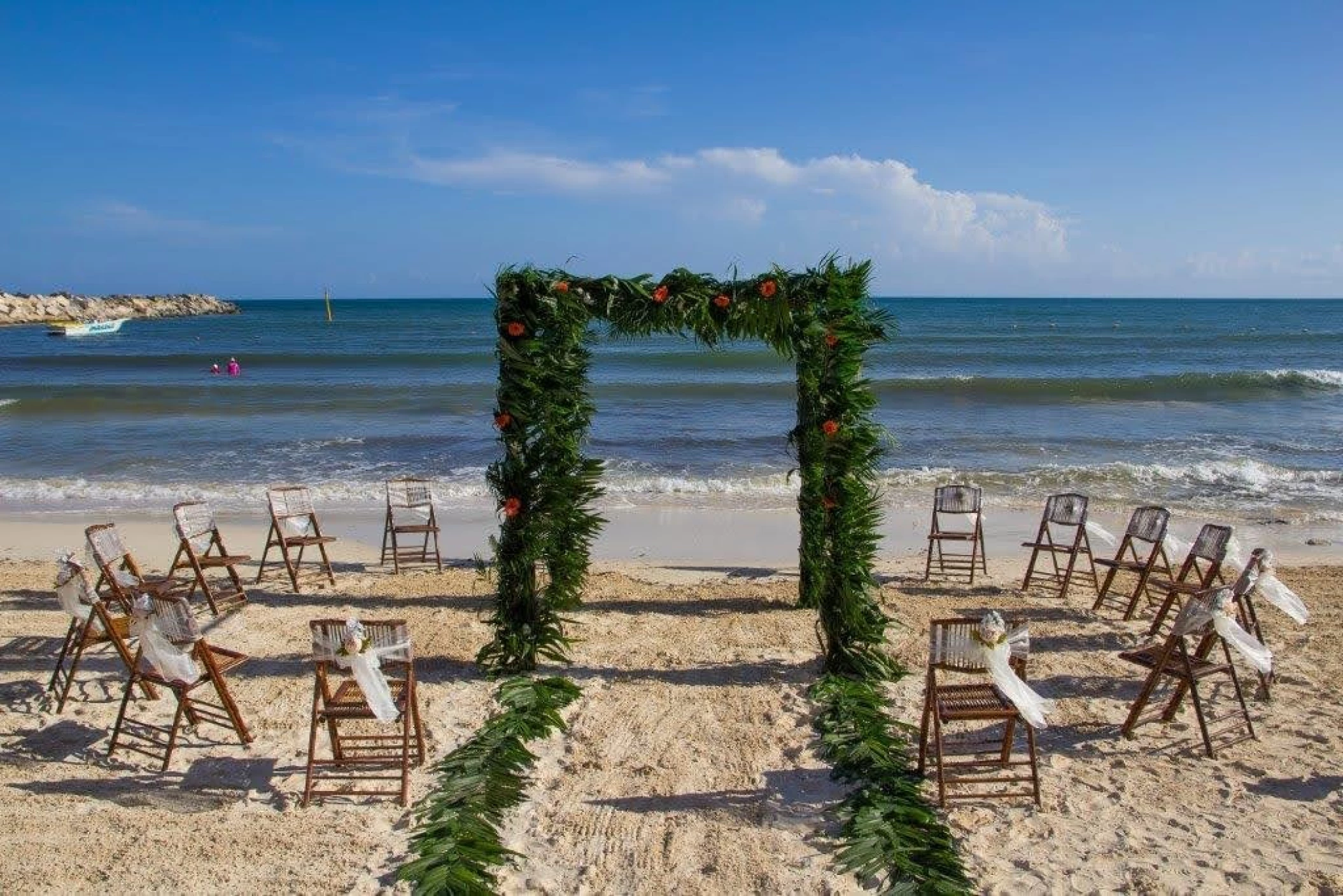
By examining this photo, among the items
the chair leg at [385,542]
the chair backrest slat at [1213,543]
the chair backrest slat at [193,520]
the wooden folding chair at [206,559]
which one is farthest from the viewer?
the chair leg at [385,542]

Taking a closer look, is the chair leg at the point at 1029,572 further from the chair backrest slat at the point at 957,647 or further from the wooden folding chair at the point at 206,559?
the wooden folding chair at the point at 206,559

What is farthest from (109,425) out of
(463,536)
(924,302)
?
(924,302)

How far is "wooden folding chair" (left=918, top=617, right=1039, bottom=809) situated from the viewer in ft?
17.4

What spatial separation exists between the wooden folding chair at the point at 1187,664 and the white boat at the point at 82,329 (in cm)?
5542

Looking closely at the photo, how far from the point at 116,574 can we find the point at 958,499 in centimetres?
741

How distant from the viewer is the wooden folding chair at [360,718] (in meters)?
5.43

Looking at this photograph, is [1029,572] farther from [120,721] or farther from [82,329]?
[82,329]

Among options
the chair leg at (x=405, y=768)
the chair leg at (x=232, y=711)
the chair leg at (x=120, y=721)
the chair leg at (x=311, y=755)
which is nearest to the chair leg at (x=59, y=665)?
the chair leg at (x=120, y=721)

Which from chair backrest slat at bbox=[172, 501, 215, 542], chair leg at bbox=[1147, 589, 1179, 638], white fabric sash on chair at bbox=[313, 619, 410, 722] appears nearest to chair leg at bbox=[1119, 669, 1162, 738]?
chair leg at bbox=[1147, 589, 1179, 638]

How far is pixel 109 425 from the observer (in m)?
22.0

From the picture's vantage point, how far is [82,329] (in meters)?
50.1

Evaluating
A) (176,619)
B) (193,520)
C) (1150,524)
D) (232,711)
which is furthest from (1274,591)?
(193,520)

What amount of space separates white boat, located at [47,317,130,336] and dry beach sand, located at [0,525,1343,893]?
1925 inches

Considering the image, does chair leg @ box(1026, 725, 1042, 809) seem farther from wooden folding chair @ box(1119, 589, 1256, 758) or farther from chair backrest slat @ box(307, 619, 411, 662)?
chair backrest slat @ box(307, 619, 411, 662)
